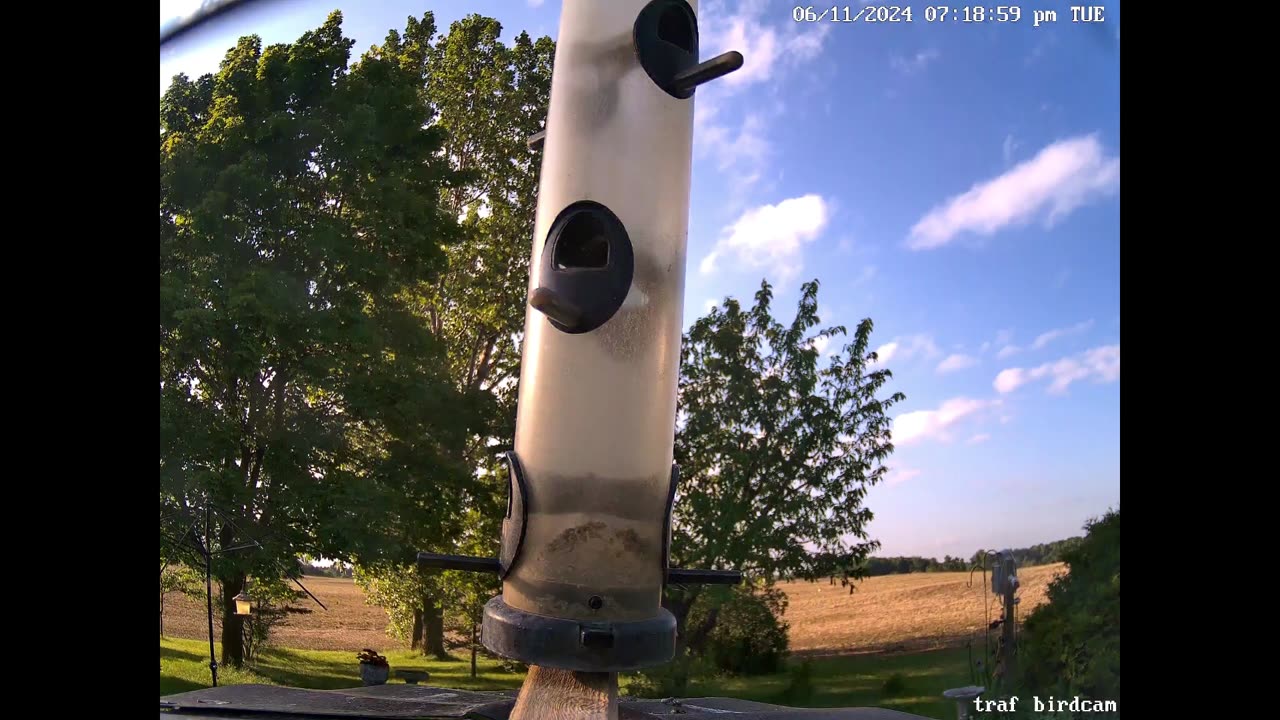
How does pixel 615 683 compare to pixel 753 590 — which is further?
pixel 753 590

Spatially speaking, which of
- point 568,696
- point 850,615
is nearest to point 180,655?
point 850,615

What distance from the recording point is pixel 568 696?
Answer: 338cm

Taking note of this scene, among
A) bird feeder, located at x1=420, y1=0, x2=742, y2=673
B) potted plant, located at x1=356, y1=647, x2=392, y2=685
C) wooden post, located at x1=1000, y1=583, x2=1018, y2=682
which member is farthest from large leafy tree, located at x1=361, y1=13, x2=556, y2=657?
bird feeder, located at x1=420, y1=0, x2=742, y2=673

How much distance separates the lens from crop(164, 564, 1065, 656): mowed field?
8.84 meters

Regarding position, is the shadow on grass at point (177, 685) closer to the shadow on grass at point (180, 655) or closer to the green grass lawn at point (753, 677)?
the green grass lawn at point (753, 677)

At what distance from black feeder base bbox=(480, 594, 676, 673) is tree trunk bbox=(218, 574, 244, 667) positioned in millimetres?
7864

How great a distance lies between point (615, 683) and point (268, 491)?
7.31 meters

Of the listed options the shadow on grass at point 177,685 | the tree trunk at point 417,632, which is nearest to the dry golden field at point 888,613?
the tree trunk at point 417,632

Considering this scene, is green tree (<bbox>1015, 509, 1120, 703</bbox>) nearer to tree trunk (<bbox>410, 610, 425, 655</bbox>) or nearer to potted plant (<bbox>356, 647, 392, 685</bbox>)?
potted plant (<bbox>356, 647, 392, 685</bbox>)

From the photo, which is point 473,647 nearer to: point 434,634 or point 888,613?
point 434,634

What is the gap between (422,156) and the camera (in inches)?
437

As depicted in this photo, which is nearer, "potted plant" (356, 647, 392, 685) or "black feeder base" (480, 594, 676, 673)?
"black feeder base" (480, 594, 676, 673)
